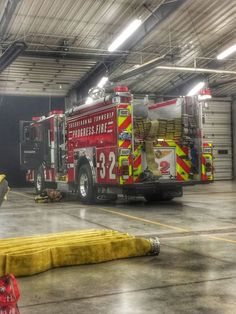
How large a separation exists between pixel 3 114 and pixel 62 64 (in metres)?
5.07

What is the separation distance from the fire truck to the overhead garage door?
12273 mm

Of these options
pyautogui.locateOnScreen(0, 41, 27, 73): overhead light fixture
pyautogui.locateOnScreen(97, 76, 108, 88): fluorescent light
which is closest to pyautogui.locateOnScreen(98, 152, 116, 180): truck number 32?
pyautogui.locateOnScreen(0, 41, 27, 73): overhead light fixture

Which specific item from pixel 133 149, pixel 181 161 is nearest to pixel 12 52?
pixel 133 149

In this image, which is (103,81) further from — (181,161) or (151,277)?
(151,277)

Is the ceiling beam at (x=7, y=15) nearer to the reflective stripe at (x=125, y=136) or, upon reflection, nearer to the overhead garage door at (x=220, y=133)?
the reflective stripe at (x=125, y=136)

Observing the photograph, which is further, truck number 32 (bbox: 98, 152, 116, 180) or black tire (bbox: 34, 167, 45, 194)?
black tire (bbox: 34, 167, 45, 194)

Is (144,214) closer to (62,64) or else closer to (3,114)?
(62,64)

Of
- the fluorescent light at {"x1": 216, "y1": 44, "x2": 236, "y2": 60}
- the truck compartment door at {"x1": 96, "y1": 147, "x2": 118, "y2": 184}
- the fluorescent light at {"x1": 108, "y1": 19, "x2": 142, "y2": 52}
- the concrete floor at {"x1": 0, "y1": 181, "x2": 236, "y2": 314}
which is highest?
the fluorescent light at {"x1": 108, "y1": 19, "x2": 142, "y2": 52}

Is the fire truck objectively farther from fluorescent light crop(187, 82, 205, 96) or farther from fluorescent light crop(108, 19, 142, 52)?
fluorescent light crop(187, 82, 205, 96)

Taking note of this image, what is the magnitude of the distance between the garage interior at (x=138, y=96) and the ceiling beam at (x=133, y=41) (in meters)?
0.04

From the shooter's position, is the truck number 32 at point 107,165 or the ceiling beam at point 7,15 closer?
the truck number 32 at point 107,165

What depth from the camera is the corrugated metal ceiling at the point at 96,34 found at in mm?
13812

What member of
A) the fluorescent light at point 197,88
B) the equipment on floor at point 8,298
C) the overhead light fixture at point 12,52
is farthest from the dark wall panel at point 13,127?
the equipment on floor at point 8,298

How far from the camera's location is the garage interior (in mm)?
4043
